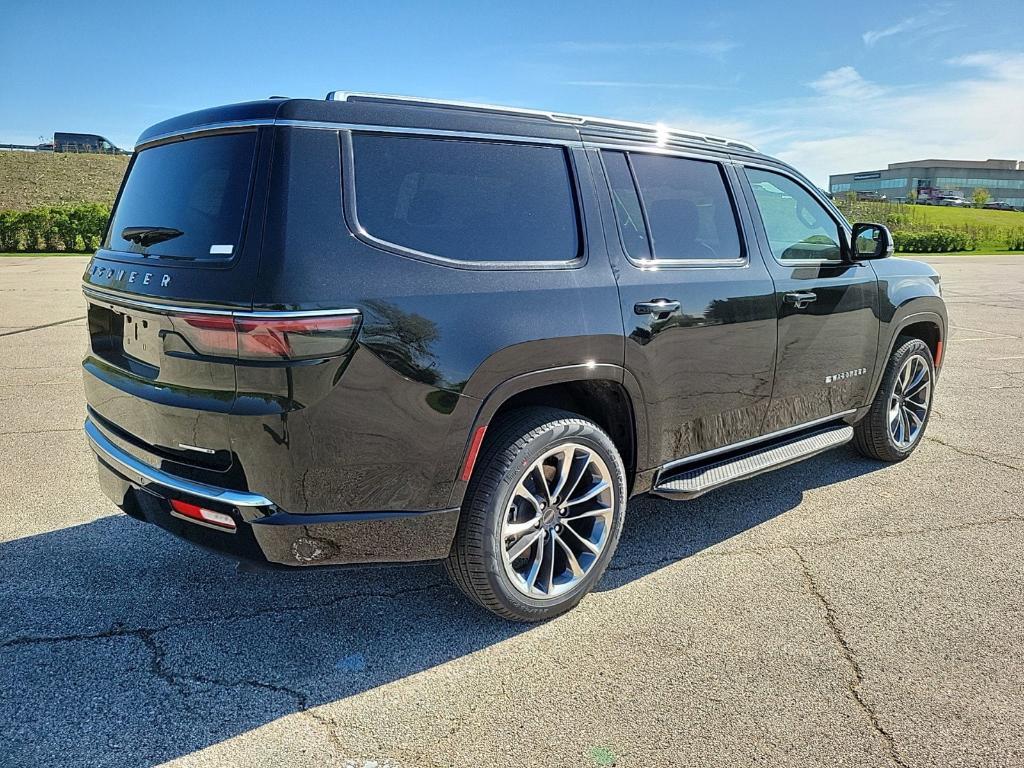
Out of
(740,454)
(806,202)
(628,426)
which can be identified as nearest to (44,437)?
(628,426)

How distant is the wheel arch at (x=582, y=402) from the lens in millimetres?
2830

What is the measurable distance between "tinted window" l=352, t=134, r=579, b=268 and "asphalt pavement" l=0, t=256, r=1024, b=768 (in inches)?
51.2

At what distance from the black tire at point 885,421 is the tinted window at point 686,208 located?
1750 millimetres

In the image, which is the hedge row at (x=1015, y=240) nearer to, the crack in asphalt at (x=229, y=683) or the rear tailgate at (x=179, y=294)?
the rear tailgate at (x=179, y=294)

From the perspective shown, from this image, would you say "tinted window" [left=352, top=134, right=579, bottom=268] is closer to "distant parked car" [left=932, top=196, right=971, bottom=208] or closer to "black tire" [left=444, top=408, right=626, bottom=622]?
"black tire" [left=444, top=408, right=626, bottom=622]

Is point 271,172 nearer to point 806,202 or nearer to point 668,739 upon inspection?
point 668,739

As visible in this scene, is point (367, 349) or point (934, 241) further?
point (934, 241)

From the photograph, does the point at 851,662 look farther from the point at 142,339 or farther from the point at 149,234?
the point at 149,234

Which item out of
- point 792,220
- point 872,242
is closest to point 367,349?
point 792,220

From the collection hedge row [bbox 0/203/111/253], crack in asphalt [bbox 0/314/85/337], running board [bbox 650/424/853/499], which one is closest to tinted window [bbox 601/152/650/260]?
running board [bbox 650/424/853/499]

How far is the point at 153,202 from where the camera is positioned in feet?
9.88

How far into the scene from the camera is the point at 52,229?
2723 centimetres

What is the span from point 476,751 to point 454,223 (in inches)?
70.5

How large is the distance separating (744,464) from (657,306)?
1068 millimetres
